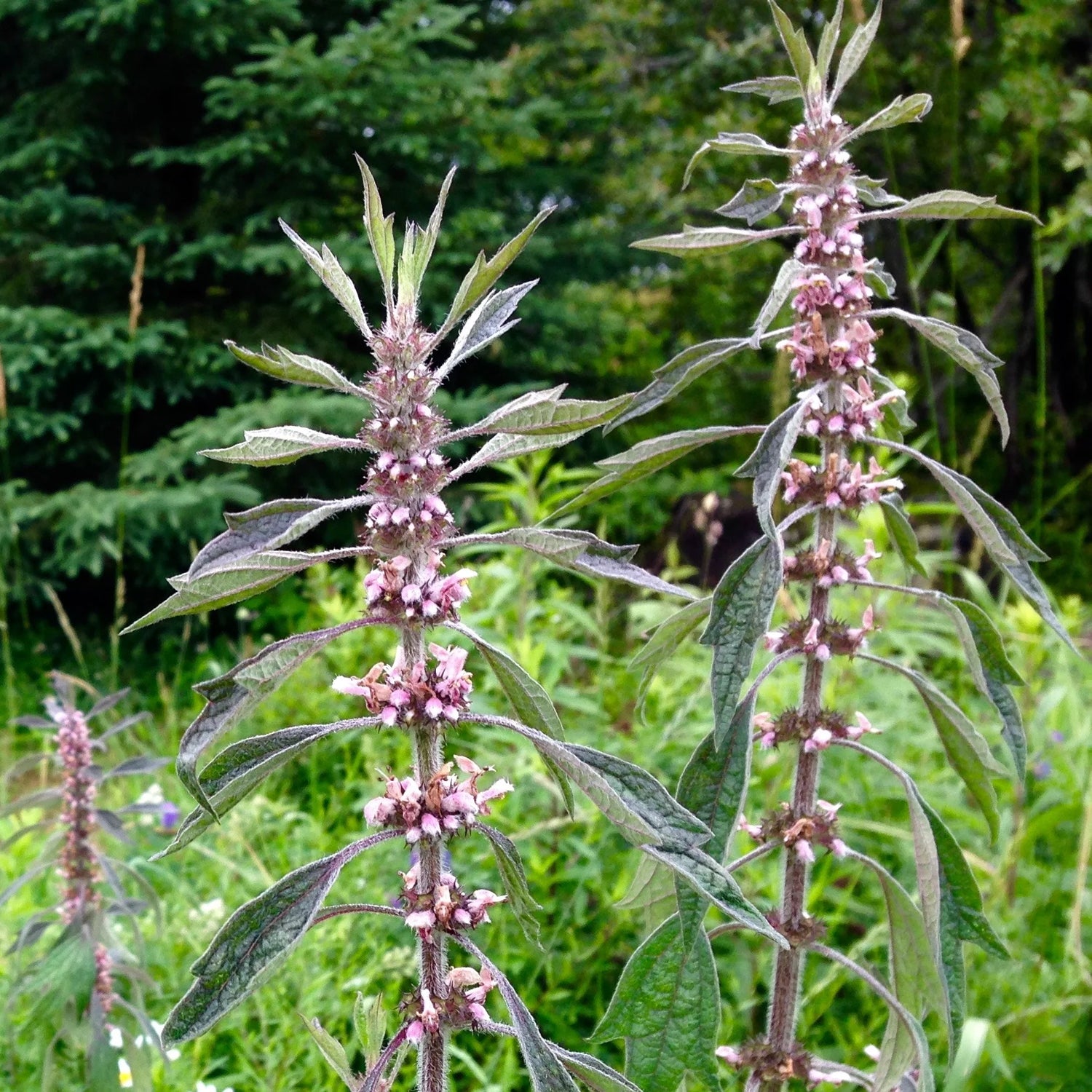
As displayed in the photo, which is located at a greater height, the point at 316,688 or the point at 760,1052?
the point at 760,1052

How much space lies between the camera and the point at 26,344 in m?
5.03

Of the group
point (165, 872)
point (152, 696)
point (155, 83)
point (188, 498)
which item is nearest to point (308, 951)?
point (165, 872)

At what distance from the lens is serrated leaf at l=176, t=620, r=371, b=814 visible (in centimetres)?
82

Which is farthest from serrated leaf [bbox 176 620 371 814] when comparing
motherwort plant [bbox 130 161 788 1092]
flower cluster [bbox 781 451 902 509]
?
flower cluster [bbox 781 451 902 509]

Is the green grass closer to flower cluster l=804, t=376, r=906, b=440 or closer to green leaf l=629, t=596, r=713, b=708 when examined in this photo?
green leaf l=629, t=596, r=713, b=708

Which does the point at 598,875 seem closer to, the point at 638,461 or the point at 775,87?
the point at 638,461

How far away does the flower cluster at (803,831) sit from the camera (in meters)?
1.26

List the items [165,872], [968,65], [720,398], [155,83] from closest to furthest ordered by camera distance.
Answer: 1. [165,872]
2. [155,83]
3. [968,65]
4. [720,398]

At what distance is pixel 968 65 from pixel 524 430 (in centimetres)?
741

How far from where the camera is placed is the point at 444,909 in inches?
37.1

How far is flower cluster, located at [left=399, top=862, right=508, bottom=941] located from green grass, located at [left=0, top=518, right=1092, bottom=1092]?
0.83m

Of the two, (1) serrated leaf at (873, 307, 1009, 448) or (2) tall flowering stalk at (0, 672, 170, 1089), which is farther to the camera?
(2) tall flowering stalk at (0, 672, 170, 1089)

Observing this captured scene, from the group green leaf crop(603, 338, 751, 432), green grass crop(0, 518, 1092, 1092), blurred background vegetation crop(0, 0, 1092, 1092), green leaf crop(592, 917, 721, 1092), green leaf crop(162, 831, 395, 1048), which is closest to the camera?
green leaf crop(162, 831, 395, 1048)

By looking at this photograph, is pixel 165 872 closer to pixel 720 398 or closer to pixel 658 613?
pixel 658 613
